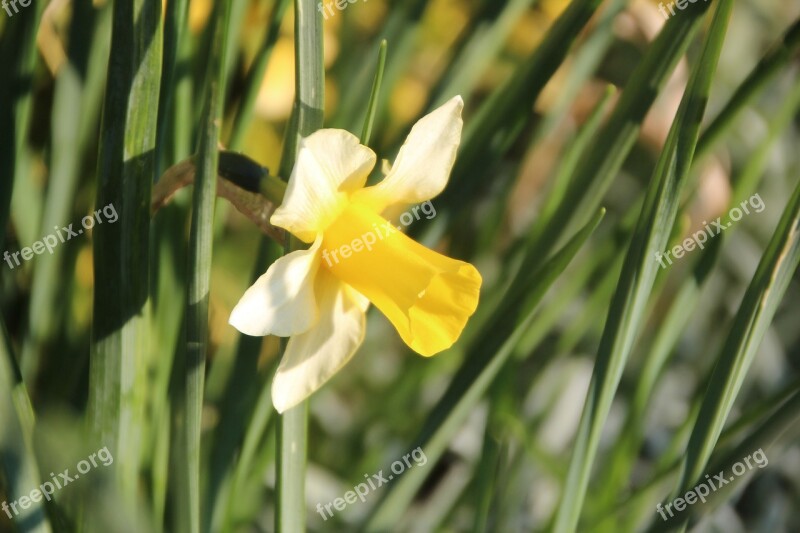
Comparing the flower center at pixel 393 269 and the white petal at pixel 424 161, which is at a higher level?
the white petal at pixel 424 161

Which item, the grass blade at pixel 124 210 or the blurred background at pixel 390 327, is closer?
the grass blade at pixel 124 210

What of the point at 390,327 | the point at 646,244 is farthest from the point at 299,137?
the point at 390,327

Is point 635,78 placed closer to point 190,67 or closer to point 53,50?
point 190,67

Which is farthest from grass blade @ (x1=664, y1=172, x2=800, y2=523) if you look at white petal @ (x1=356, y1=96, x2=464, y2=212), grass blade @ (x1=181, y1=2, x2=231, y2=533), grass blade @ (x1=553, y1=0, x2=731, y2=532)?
grass blade @ (x1=181, y1=2, x2=231, y2=533)

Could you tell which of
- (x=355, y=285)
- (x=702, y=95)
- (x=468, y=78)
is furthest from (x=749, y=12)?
(x=355, y=285)

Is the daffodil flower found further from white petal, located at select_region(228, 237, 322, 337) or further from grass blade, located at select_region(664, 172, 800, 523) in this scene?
grass blade, located at select_region(664, 172, 800, 523)

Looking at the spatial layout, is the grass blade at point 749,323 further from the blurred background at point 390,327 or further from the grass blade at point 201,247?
the grass blade at point 201,247

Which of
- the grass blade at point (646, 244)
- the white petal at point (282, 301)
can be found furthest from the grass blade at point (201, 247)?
the grass blade at point (646, 244)
